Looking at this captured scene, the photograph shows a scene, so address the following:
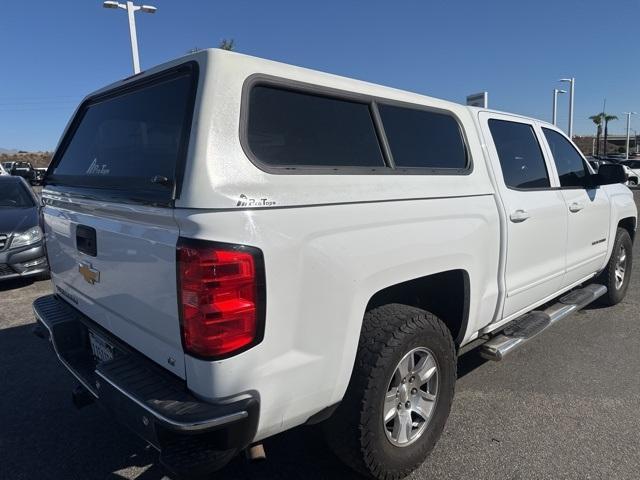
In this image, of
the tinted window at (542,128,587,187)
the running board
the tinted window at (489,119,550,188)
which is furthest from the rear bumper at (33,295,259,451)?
the tinted window at (542,128,587,187)

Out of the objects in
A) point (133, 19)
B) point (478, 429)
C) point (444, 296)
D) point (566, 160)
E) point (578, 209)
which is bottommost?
point (478, 429)

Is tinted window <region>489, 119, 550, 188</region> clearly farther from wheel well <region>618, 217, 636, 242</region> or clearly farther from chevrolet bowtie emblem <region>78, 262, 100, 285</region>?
chevrolet bowtie emblem <region>78, 262, 100, 285</region>

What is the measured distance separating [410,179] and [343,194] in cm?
54

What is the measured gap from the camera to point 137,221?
204cm

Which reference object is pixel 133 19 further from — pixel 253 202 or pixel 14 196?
pixel 253 202

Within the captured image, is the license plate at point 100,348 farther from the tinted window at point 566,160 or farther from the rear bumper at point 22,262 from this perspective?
the rear bumper at point 22,262

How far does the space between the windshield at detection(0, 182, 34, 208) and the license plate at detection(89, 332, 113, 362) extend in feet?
18.9

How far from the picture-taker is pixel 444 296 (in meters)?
2.94

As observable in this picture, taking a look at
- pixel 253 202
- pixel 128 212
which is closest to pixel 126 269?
pixel 128 212

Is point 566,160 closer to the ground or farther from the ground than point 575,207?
farther from the ground

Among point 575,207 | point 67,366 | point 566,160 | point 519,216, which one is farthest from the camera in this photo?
point 566,160

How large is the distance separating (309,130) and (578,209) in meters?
2.82

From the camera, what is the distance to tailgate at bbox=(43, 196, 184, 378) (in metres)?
1.90

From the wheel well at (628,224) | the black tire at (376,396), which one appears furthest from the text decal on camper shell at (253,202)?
the wheel well at (628,224)
